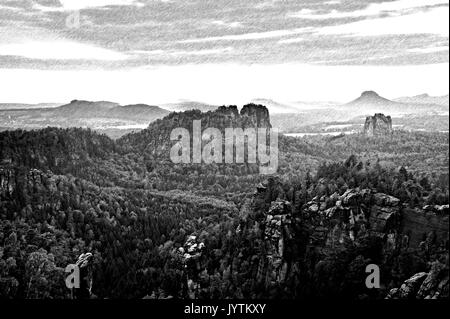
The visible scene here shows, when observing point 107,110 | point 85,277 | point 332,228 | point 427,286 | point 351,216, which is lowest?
point 85,277

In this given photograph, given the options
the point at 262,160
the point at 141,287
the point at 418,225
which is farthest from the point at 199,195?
the point at 418,225

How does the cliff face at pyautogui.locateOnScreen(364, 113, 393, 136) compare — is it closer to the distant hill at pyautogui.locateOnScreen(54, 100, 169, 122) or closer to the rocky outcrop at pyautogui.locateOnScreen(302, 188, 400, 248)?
the rocky outcrop at pyautogui.locateOnScreen(302, 188, 400, 248)

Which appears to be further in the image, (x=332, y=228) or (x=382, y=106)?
(x=382, y=106)

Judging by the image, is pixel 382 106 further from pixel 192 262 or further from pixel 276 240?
pixel 192 262

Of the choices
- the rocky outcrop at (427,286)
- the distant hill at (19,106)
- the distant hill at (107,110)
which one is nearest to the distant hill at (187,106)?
the distant hill at (107,110)

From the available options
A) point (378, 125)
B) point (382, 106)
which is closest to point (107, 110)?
point (382, 106)
